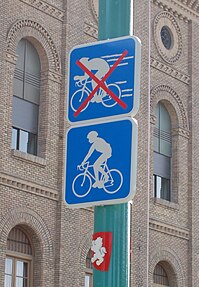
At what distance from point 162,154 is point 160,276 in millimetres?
3861

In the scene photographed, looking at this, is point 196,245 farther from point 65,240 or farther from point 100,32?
point 100,32

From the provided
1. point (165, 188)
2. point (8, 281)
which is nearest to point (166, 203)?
point (165, 188)

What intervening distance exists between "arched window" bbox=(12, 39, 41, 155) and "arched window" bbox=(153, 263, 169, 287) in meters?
6.66

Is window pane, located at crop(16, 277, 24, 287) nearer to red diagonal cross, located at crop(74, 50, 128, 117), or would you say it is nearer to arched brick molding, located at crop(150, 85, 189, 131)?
arched brick molding, located at crop(150, 85, 189, 131)

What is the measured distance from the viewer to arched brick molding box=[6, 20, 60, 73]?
23.6m

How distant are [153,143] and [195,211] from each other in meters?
2.95

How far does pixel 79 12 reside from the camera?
2655 centimetres

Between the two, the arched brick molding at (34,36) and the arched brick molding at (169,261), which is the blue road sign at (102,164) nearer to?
the arched brick molding at (34,36)

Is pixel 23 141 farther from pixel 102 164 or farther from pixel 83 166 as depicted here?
pixel 102 164

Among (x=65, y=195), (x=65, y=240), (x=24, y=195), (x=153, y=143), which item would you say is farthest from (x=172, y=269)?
(x=65, y=195)

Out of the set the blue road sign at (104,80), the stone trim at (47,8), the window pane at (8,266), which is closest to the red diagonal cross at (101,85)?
the blue road sign at (104,80)

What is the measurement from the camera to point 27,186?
23.1 metres

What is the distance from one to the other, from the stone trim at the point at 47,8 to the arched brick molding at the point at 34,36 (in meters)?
0.51

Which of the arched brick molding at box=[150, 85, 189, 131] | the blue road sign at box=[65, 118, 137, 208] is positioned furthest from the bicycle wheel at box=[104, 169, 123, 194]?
the arched brick molding at box=[150, 85, 189, 131]
